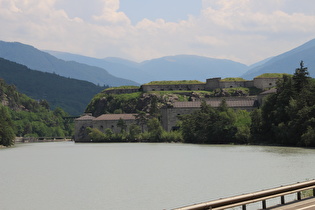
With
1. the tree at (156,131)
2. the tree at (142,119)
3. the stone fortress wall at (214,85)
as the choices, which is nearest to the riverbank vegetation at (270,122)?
the tree at (156,131)

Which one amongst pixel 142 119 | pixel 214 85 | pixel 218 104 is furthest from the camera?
pixel 214 85

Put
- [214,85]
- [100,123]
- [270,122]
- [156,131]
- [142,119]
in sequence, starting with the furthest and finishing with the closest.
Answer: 1. [214,85]
2. [100,123]
3. [142,119]
4. [156,131]
5. [270,122]

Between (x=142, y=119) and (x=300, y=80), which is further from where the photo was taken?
(x=142, y=119)

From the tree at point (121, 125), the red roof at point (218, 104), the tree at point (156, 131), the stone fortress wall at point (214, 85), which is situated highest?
the stone fortress wall at point (214, 85)

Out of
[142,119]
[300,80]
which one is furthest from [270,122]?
[142,119]

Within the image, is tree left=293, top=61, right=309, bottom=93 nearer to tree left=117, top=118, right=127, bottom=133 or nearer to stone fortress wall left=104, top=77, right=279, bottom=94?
tree left=117, top=118, right=127, bottom=133

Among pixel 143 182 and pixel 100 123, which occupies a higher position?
pixel 100 123

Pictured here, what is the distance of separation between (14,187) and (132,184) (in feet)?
30.9

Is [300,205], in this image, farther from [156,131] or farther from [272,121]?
[156,131]

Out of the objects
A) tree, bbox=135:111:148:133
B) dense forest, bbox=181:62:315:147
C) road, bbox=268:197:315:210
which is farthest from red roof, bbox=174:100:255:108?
road, bbox=268:197:315:210

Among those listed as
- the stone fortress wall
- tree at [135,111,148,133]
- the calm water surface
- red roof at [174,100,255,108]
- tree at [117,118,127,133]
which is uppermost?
the stone fortress wall

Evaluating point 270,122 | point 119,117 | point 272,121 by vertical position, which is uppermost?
point 119,117

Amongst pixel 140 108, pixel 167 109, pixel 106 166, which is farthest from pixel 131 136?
pixel 106 166

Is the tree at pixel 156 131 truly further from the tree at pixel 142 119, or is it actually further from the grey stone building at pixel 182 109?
the tree at pixel 142 119
